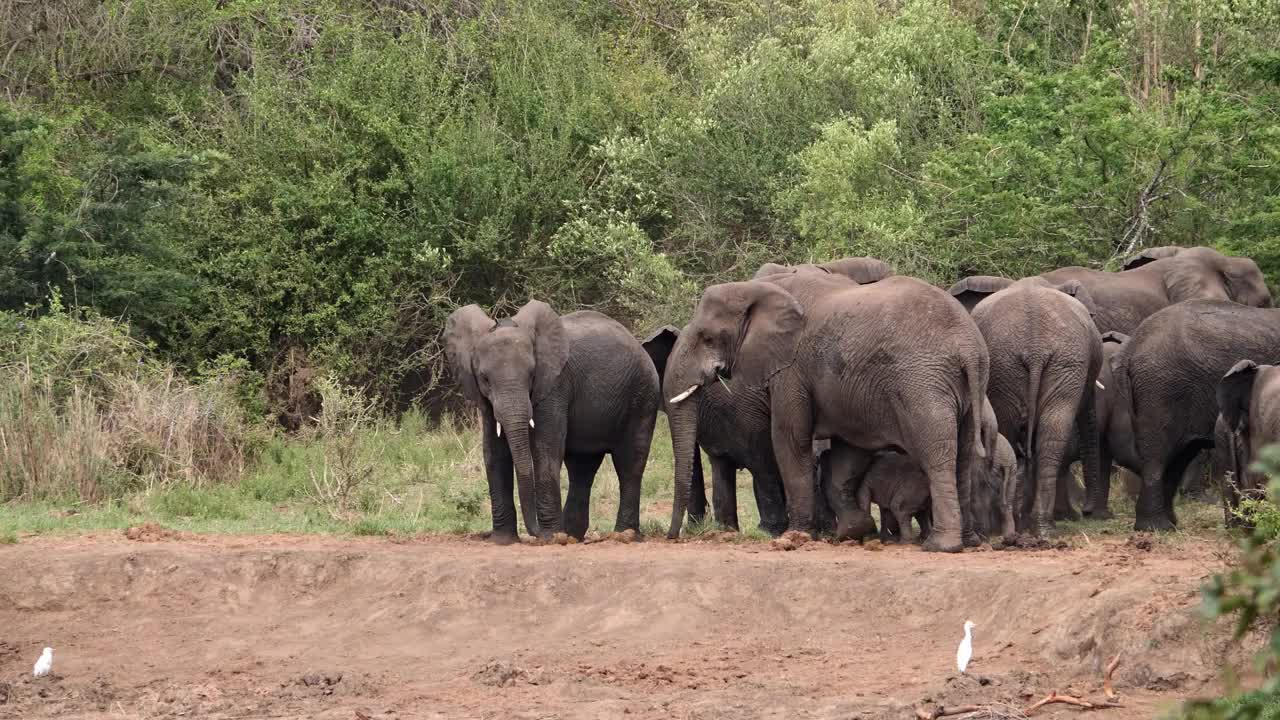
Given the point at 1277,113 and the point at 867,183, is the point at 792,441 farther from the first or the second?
the point at 867,183

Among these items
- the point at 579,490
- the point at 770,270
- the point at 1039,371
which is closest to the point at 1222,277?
the point at 1039,371

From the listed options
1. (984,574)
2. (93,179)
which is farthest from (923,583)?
(93,179)

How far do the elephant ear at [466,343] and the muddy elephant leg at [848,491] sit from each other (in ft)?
8.79

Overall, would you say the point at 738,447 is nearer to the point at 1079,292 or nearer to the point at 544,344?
the point at 544,344

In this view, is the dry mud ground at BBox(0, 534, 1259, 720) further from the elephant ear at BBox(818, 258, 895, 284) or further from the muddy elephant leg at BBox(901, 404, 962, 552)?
the elephant ear at BBox(818, 258, 895, 284)

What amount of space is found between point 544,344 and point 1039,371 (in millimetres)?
3612

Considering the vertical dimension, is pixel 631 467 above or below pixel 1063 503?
above

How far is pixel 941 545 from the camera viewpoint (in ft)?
39.0

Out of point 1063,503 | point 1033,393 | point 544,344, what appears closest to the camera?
point 1033,393

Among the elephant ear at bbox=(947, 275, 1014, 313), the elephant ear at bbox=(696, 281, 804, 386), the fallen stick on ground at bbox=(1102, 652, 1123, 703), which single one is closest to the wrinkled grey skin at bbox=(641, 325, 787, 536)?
the elephant ear at bbox=(696, 281, 804, 386)

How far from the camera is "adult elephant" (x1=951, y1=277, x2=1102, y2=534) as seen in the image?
13141mm

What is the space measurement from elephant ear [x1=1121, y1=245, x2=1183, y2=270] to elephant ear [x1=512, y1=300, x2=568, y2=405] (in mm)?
6239

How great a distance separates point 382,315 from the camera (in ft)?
74.6

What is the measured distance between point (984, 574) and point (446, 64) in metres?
16.1
